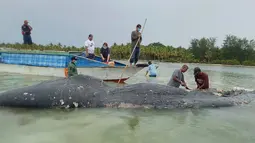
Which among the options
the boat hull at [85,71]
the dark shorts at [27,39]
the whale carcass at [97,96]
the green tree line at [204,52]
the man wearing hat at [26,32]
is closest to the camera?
the whale carcass at [97,96]

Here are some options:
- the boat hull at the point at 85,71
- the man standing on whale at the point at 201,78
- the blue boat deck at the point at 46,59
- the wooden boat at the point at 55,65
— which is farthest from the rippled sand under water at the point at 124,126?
the blue boat deck at the point at 46,59

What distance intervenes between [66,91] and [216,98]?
413cm

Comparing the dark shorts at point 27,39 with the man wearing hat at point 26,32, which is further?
the dark shorts at point 27,39

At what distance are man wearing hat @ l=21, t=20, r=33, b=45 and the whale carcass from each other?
1222cm

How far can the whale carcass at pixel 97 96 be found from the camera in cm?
620

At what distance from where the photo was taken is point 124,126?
16.9 ft

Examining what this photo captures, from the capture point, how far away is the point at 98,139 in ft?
14.3

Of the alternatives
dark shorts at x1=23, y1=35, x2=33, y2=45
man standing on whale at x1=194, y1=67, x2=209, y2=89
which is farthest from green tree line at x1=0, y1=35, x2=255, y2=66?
man standing on whale at x1=194, y1=67, x2=209, y2=89

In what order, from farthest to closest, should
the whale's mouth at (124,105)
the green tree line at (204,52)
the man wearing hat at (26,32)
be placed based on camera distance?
the green tree line at (204,52) < the man wearing hat at (26,32) < the whale's mouth at (124,105)

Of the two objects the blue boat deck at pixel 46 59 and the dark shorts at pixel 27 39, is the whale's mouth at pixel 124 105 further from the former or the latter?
the dark shorts at pixel 27 39

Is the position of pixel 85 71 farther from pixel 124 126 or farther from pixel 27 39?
pixel 124 126

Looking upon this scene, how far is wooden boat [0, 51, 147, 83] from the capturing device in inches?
565

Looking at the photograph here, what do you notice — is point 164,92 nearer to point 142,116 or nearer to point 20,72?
point 142,116

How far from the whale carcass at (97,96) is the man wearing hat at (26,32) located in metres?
12.2
